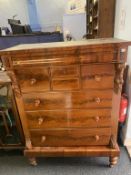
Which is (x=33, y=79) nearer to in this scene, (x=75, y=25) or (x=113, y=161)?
(x=113, y=161)

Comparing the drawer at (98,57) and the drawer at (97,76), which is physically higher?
the drawer at (98,57)

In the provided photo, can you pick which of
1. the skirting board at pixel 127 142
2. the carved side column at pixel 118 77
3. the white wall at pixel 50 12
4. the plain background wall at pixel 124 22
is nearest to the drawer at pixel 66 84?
the carved side column at pixel 118 77

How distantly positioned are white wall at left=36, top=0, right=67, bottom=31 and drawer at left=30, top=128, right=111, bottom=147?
5685 mm

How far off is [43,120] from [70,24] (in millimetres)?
3746

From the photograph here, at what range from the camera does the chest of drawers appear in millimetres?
976

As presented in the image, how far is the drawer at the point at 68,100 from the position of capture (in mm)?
1106

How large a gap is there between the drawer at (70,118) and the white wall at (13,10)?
5.86 m

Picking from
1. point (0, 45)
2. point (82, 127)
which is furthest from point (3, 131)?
point (0, 45)

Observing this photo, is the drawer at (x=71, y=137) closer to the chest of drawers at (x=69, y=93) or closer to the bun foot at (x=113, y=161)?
the chest of drawers at (x=69, y=93)

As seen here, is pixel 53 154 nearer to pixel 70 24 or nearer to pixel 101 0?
pixel 101 0

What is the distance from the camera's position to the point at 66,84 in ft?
3.52

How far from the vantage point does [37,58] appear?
1.00 metres

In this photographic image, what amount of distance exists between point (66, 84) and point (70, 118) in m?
0.28

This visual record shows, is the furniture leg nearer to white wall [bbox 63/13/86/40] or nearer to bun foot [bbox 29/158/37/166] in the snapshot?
bun foot [bbox 29/158/37/166]
